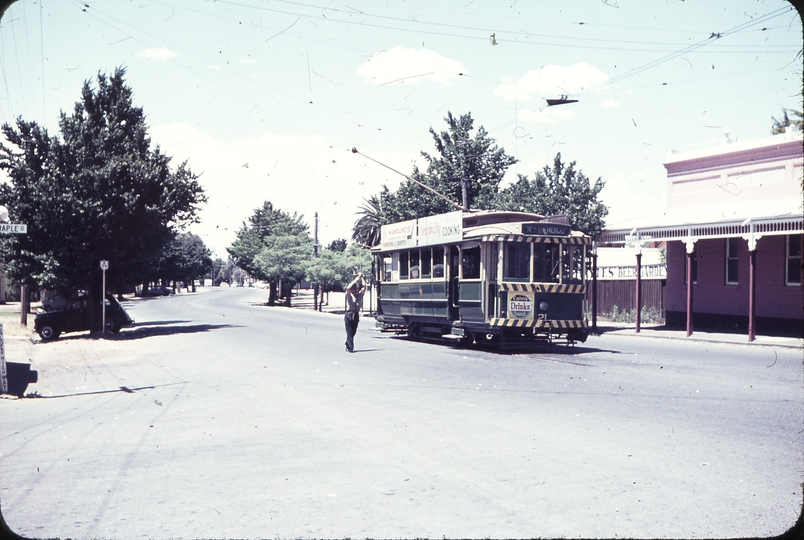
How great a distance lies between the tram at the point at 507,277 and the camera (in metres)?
16.6

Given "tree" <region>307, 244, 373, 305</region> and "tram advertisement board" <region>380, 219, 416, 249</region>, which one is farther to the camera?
"tree" <region>307, 244, 373, 305</region>

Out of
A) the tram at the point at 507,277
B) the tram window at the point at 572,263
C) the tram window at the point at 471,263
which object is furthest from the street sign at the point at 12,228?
the tram window at the point at 572,263

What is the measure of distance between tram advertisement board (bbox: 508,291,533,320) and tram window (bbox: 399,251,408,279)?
534cm

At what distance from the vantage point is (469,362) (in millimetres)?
15031

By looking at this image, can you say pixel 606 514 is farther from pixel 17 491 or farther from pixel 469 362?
pixel 469 362

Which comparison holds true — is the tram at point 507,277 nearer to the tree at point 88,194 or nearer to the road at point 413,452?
the road at point 413,452

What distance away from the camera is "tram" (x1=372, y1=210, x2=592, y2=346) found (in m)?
16.6

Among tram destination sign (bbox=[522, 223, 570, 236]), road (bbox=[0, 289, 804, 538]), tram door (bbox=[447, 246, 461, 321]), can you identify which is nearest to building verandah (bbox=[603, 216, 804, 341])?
tram destination sign (bbox=[522, 223, 570, 236])

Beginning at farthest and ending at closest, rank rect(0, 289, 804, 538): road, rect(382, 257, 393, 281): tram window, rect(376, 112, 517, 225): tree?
rect(376, 112, 517, 225): tree < rect(382, 257, 393, 281): tram window < rect(0, 289, 804, 538): road

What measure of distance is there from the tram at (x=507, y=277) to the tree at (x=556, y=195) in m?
20.3

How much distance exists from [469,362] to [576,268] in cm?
414

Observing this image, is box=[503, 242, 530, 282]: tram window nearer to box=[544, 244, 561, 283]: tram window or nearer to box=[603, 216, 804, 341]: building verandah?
box=[544, 244, 561, 283]: tram window

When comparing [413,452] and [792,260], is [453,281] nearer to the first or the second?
[413,452]

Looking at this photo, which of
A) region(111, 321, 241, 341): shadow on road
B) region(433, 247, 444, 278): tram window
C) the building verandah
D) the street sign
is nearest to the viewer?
the street sign
